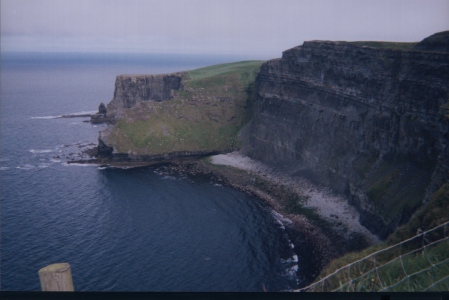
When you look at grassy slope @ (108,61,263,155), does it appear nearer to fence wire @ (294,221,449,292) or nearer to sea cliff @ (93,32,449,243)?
sea cliff @ (93,32,449,243)

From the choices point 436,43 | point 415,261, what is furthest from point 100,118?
point 415,261

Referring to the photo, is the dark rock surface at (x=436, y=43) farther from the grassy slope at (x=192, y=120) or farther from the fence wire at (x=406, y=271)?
the grassy slope at (x=192, y=120)

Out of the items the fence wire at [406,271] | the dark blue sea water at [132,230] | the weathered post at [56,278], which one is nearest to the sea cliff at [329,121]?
the dark blue sea water at [132,230]

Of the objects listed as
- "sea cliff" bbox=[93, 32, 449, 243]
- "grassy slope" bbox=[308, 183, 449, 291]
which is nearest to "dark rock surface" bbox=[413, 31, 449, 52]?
"sea cliff" bbox=[93, 32, 449, 243]

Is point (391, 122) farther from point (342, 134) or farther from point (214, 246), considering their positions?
point (214, 246)

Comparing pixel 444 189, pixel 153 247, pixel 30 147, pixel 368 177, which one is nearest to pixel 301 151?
pixel 368 177

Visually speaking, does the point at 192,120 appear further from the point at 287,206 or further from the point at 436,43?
the point at 436,43
